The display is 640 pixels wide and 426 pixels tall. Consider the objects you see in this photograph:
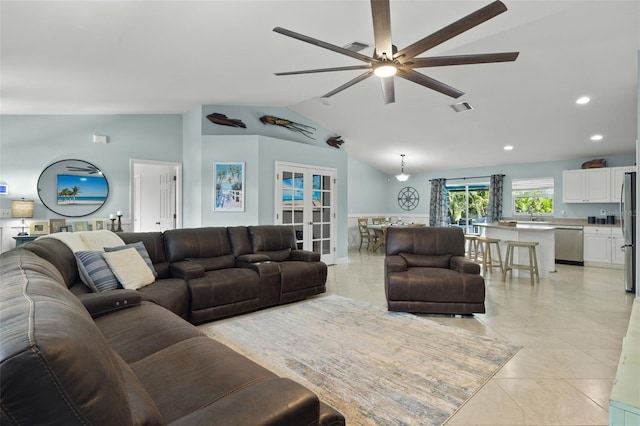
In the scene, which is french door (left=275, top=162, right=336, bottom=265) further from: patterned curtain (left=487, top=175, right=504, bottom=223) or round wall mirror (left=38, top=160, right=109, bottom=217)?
patterned curtain (left=487, top=175, right=504, bottom=223)

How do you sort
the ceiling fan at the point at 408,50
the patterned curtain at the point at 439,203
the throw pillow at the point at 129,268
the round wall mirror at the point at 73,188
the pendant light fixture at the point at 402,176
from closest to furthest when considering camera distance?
the ceiling fan at the point at 408,50, the throw pillow at the point at 129,268, the round wall mirror at the point at 73,188, the pendant light fixture at the point at 402,176, the patterned curtain at the point at 439,203

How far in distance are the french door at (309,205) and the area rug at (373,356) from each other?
2.60 m

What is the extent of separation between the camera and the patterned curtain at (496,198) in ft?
26.7

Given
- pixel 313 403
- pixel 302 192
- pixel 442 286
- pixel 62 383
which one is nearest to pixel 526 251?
pixel 442 286

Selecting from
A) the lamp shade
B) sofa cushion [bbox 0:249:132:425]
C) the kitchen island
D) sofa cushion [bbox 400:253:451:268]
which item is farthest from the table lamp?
the kitchen island

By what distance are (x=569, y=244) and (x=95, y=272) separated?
8.10 metres

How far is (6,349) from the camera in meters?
0.61

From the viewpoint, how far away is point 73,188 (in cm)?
508

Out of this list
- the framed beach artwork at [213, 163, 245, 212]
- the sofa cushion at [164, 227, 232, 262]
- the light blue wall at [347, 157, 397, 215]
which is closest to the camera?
the sofa cushion at [164, 227, 232, 262]

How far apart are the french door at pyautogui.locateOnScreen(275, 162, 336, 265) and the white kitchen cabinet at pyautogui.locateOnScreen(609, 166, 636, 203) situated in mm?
5514

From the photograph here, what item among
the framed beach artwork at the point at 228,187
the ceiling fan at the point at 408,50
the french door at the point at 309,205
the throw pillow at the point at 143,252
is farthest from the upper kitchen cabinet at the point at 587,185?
the throw pillow at the point at 143,252

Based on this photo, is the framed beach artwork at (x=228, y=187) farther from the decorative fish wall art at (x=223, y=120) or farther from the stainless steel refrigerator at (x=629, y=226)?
the stainless steel refrigerator at (x=629, y=226)

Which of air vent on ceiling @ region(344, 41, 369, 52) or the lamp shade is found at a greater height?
air vent on ceiling @ region(344, 41, 369, 52)

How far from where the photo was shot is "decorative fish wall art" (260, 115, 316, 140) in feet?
19.5
